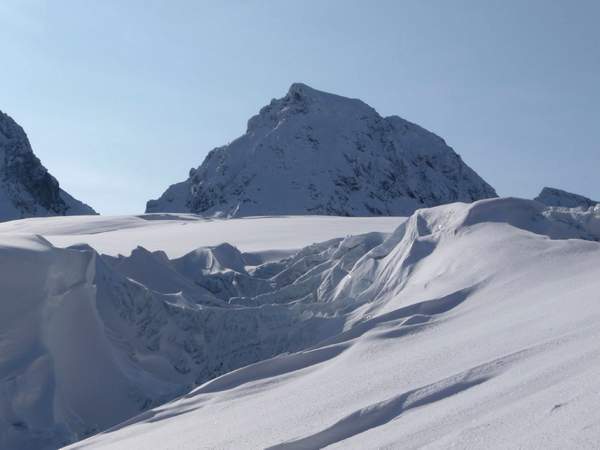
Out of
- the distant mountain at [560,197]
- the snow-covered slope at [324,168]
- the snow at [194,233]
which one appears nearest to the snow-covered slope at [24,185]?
the snow-covered slope at [324,168]

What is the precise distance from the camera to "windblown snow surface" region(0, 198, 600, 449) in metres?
3.17

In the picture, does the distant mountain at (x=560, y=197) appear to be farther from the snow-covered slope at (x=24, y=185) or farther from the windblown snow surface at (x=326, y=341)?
the windblown snow surface at (x=326, y=341)

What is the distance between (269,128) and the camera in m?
→ 60.8

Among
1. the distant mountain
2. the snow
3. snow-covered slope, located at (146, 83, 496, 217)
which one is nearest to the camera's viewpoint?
the snow

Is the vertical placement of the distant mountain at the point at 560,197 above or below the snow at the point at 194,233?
above

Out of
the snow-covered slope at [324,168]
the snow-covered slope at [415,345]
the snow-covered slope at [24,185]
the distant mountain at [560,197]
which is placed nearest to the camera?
the snow-covered slope at [415,345]

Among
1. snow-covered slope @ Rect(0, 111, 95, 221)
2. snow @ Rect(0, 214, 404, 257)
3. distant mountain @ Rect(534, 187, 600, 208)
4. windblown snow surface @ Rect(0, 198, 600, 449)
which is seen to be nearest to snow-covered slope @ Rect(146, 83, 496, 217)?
distant mountain @ Rect(534, 187, 600, 208)

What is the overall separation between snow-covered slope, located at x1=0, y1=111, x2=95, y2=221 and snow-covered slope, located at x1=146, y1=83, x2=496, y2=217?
1133cm

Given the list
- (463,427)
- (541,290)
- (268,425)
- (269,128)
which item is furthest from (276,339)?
(269,128)

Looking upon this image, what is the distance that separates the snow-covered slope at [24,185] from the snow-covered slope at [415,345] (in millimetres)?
62009

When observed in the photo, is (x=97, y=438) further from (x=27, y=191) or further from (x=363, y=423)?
(x=27, y=191)

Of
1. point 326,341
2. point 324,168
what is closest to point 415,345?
point 326,341

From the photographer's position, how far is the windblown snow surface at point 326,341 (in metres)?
3.17

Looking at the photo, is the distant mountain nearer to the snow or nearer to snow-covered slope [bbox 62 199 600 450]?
the snow
